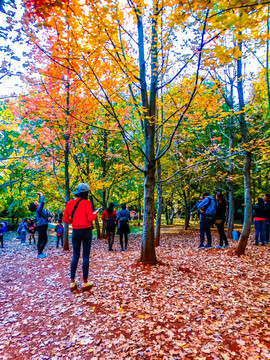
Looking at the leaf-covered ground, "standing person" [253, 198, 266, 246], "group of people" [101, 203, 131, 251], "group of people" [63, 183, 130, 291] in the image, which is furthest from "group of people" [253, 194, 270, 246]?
"group of people" [63, 183, 130, 291]

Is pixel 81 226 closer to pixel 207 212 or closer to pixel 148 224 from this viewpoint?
pixel 148 224

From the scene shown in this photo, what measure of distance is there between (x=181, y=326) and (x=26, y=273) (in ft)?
16.8

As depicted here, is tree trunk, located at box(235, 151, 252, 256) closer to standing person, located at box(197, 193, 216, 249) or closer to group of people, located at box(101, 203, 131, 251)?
standing person, located at box(197, 193, 216, 249)

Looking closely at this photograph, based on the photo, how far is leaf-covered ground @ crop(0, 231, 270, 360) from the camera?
2.83 meters

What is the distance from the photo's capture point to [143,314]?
357cm

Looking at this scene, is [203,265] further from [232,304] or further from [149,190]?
[149,190]

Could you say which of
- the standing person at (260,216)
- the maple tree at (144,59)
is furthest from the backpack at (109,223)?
the standing person at (260,216)

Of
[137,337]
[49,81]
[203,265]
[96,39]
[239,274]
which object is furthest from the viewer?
[49,81]

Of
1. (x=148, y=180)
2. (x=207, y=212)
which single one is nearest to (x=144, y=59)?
(x=148, y=180)

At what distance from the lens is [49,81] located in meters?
7.80

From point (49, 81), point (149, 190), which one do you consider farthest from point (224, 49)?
point (49, 81)

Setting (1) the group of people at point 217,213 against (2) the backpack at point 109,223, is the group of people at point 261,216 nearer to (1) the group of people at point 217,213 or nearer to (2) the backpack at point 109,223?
(1) the group of people at point 217,213

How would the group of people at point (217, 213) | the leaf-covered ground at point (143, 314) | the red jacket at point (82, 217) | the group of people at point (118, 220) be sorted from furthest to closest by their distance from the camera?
the group of people at point (118, 220)
the group of people at point (217, 213)
the red jacket at point (82, 217)
the leaf-covered ground at point (143, 314)

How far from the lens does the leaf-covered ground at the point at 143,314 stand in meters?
2.83
